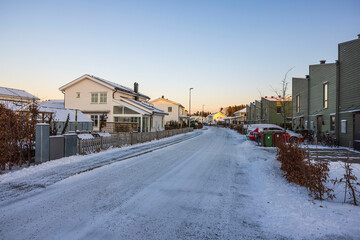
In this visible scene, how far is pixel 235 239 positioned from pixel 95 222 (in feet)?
8.19

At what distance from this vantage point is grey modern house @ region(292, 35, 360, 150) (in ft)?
47.1

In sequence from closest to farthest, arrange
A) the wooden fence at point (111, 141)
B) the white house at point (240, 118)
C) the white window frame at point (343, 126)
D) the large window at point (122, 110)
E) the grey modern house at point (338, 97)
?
the wooden fence at point (111, 141)
the grey modern house at point (338, 97)
the white window frame at point (343, 126)
the large window at point (122, 110)
the white house at point (240, 118)

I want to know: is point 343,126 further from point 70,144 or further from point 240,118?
point 240,118

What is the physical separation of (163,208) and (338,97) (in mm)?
17343

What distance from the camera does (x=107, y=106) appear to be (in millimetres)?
25531

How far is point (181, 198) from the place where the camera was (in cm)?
525

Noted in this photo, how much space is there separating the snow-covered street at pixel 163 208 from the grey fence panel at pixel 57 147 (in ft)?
5.78

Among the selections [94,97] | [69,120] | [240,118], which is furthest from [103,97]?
[240,118]

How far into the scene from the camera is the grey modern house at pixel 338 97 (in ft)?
47.1

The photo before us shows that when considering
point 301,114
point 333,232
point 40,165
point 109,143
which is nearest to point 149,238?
point 333,232

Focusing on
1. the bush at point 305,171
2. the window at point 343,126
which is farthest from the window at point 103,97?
the window at point 343,126

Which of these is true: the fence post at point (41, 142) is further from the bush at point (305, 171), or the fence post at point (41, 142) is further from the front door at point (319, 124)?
the front door at point (319, 124)

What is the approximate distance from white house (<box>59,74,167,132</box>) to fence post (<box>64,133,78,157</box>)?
1199 centimetres

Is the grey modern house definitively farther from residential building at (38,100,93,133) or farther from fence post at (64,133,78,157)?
residential building at (38,100,93,133)
